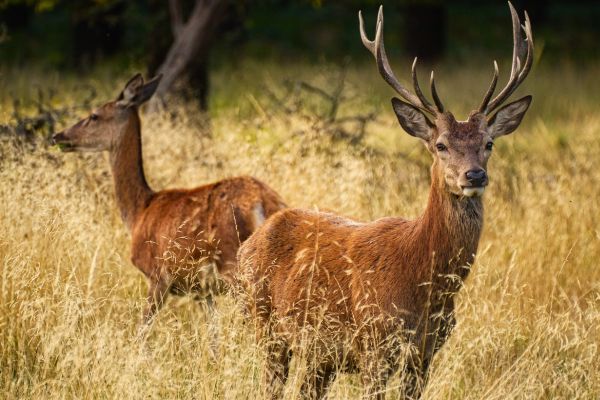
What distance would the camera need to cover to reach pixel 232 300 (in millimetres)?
5031

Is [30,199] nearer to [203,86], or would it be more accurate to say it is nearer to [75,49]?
[203,86]

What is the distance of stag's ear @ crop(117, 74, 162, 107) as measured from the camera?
7.48 meters

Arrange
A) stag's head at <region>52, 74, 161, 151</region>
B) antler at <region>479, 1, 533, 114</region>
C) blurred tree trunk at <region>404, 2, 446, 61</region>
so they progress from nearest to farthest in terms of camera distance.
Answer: antler at <region>479, 1, 533, 114</region>
stag's head at <region>52, 74, 161, 151</region>
blurred tree trunk at <region>404, 2, 446, 61</region>

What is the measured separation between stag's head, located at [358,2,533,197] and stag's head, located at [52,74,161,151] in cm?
248

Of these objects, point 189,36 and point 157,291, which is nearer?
point 157,291

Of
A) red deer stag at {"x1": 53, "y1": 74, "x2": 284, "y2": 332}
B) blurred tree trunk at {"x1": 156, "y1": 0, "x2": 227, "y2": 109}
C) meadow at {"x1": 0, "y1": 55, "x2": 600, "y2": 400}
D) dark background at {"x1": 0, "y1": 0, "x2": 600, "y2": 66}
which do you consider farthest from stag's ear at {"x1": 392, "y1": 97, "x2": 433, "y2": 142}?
dark background at {"x1": 0, "y1": 0, "x2": 600, "y2": 66}

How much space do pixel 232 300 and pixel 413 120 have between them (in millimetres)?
1210

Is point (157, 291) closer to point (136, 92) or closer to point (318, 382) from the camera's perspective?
point (318, 382)

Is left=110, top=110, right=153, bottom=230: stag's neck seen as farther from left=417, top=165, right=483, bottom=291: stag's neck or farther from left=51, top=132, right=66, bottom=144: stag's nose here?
left=417, top=165, right=483, bottom=291: stag's neck

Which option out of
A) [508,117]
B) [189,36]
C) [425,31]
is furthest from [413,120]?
[425,31]

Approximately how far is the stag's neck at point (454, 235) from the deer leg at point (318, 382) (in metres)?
0.68

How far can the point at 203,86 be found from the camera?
487 inches

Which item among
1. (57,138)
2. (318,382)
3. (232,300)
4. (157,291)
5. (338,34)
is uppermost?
(338,34)

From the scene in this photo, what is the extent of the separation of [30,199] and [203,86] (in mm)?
6027
